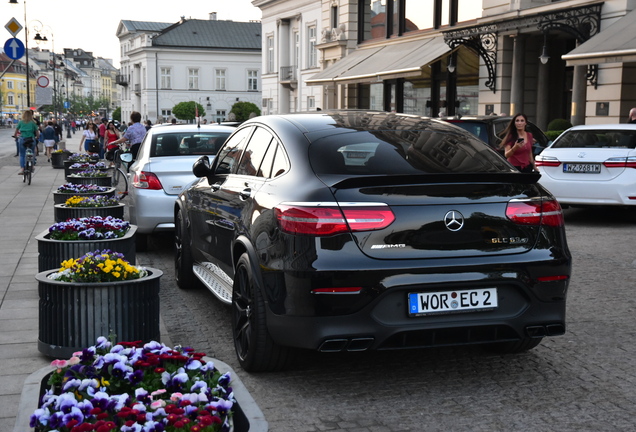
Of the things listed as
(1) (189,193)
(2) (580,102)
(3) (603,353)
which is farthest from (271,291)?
(2) (580,102)

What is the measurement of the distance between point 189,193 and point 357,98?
3443 cm

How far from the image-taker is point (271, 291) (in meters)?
4.83

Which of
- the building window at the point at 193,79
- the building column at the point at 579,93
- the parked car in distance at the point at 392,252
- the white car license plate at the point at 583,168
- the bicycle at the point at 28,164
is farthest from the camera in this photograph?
the building window at the point at 193,79

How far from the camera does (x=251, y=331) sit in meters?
5.07

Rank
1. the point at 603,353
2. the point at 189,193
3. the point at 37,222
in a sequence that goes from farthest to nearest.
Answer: the point at 37,222
the point at 189,193
the point at 603,353

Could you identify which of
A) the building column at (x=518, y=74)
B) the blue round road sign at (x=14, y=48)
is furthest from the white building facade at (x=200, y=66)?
the building column at (x=518, y=74)

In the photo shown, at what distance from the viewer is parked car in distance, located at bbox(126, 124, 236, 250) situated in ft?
32.7

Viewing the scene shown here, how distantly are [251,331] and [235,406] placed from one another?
1.94 meters

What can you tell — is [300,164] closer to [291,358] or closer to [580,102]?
[291,358]

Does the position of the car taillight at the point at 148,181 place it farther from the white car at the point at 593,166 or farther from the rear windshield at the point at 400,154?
the white car at the point at 593,166

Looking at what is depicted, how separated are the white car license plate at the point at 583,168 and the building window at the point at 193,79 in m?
87.8

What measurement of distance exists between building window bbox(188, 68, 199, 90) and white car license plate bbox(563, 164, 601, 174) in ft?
288

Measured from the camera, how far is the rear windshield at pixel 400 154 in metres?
5.02

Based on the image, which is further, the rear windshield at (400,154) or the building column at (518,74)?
the building column at (518,74)
